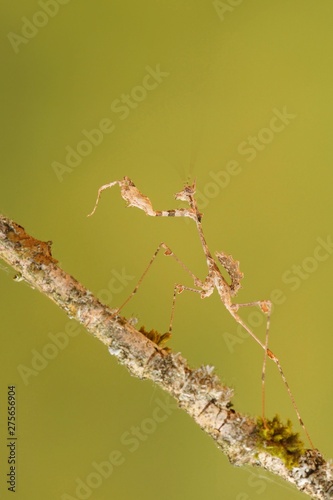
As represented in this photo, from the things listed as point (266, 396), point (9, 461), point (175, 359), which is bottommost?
point (9, 461)

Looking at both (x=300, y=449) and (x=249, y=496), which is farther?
(x=249, y=496)

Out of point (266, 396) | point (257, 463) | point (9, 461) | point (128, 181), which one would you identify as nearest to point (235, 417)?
point (257, 463)

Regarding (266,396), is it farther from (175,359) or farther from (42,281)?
(42,281)

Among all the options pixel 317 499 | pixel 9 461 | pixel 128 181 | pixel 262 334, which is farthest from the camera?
pixel 262 334

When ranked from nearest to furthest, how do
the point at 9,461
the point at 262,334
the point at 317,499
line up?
the point at 317,499
the point at 9,461
the point at 262,334

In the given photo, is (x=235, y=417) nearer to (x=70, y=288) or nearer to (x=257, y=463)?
(x=257, y=463)

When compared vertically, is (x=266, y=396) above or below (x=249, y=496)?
above

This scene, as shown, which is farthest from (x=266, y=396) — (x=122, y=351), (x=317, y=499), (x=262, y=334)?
(x=122, y=351)
